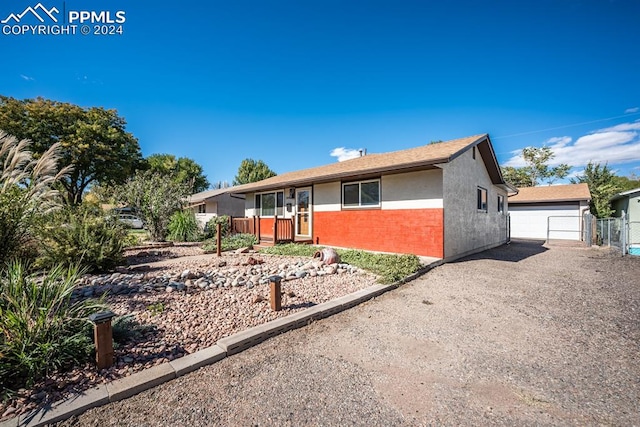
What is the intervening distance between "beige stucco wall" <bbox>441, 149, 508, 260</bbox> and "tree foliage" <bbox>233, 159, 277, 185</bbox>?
31231 millimetres

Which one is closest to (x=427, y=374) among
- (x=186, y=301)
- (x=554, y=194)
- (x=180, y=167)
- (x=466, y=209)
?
(x=186, y=301)

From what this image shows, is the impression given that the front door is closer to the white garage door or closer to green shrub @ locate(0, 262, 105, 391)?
green shrub @ locate(0, 262, 105, 391)

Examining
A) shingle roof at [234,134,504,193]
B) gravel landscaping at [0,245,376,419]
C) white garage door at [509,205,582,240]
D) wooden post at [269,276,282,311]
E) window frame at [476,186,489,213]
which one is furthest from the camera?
white garage door at [509,205,582,240]

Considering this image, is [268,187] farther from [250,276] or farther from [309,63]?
[250,276]

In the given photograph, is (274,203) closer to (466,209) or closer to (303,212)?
(303,212)

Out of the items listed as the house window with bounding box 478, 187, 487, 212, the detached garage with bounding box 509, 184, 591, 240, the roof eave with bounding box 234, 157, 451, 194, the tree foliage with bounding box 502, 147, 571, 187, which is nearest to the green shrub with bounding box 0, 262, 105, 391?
the roof eave with bounding box 234, 157, 451, 194

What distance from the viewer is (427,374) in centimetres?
251

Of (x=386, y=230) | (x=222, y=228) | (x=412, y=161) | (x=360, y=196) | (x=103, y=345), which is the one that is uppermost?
(x=412, y=161)

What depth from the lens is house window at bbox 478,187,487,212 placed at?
10.8m

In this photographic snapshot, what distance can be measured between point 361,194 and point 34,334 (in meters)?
8.59

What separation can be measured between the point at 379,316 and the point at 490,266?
5543 mm

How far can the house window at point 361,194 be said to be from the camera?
9.23 meters

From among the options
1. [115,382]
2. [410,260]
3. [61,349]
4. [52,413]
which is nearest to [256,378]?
[115,382]

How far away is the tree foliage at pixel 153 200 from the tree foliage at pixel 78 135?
7673mm
